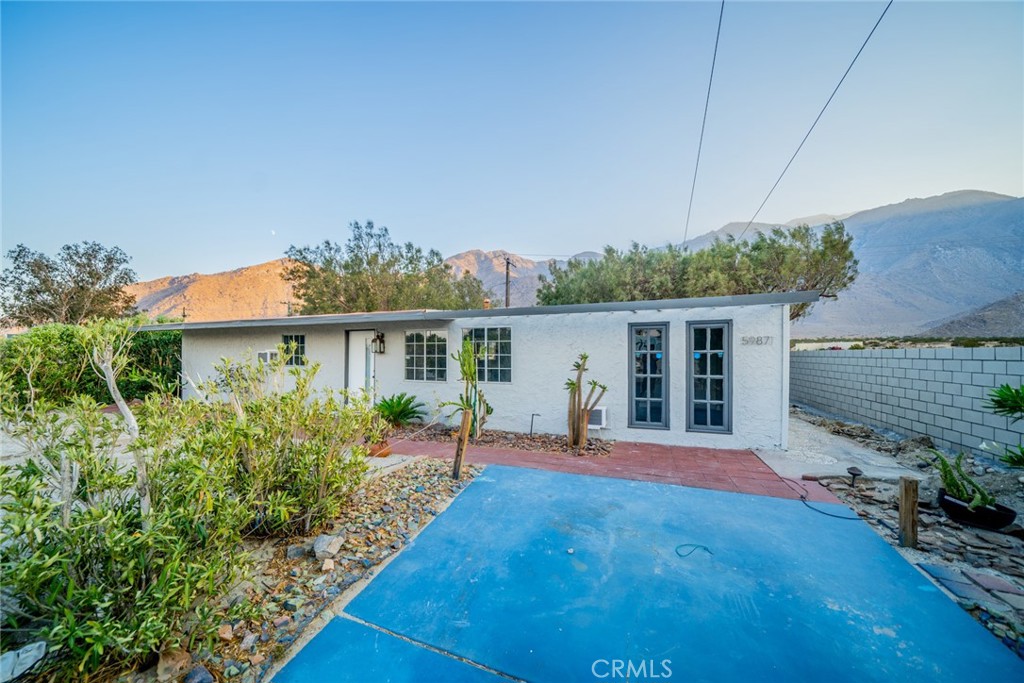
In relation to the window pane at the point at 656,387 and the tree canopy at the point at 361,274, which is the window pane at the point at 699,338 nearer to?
the window pane at the point at 656,387

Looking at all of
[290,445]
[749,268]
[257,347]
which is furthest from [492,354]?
[749,268]

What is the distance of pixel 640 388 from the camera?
6.30 m

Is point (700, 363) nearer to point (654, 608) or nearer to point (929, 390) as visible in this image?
point (929, 390)

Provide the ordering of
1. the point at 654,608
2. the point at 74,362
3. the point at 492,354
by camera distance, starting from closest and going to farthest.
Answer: the point at 654,608, the point at 492,354, the point at 74,362

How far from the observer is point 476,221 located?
56.2ft

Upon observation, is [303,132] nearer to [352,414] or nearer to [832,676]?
[352,414]

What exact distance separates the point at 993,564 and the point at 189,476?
572 centimetres

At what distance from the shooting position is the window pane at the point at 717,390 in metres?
5.80

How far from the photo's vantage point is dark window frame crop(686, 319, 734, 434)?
5.71 metres

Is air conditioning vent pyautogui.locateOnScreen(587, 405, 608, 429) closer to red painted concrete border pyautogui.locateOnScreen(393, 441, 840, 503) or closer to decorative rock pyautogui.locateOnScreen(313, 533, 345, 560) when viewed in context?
red painted concrete border pyautogui.locateOnScreen(393, 441, 840, 503)

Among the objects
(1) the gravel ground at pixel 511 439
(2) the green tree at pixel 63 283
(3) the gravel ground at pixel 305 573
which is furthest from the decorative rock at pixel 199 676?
(2) the green tree at pixel 63 283

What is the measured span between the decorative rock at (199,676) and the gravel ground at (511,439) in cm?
448

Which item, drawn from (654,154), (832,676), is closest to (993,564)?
(832,676)

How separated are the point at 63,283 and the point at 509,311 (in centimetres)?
2809
